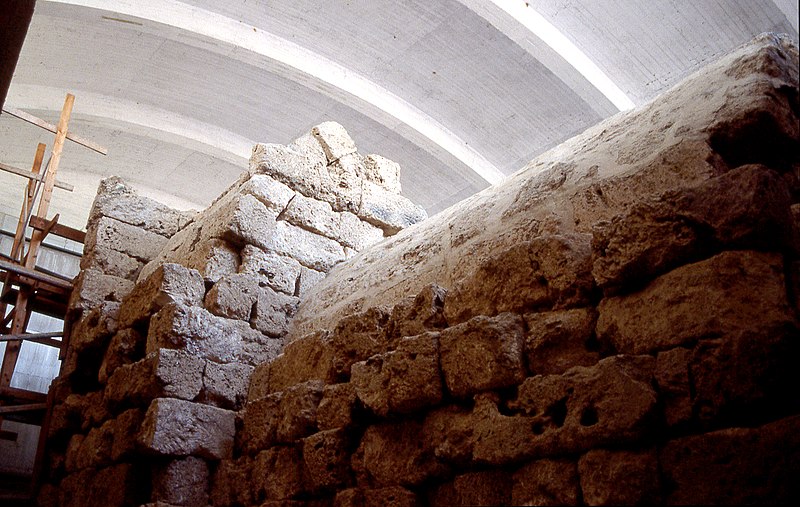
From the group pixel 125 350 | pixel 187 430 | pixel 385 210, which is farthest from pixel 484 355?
pixel 385 210

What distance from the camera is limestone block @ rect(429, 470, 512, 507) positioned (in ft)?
8.78

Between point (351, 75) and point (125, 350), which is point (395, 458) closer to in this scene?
point (125, 350)

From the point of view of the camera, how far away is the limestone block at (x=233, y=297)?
473 centimetres

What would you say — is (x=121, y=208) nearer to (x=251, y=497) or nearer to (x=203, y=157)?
(x=251, y=497)

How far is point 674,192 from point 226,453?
3.08 m

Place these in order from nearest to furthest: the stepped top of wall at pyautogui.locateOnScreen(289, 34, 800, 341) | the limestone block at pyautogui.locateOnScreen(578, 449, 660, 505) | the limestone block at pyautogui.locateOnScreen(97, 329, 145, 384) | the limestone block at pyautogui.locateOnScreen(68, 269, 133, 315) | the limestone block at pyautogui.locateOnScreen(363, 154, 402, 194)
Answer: the limestone block at pyautogui.locateOnScreen(578, 449, 660, 505) → the stepped top of wall at pyautogui.locateOnScreen(289, 34, 800, 341) → the limestone block at pyautogui.locateOnScreen(97, 329, 145, 384) → the limestone block at pyautogui.locateOnScreen(68, 269, 133, 315) → the limestone block at pyautogui.locateOnScreen(363, 154, 402, 194)

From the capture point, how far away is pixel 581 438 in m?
2.43

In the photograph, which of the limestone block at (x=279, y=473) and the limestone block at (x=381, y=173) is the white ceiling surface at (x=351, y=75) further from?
Answer: the limestone block at (x=279, y=473)

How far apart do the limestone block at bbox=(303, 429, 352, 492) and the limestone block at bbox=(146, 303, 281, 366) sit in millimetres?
1171

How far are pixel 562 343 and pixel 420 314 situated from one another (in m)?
0.87

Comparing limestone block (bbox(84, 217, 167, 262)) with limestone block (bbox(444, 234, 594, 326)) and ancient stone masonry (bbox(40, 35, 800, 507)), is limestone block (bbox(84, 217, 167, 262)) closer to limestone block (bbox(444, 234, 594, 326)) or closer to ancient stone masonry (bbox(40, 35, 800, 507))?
ancient stone masonry (bbox(40, 35, 800, 507))

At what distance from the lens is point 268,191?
550 centimetres

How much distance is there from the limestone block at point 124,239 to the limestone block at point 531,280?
4.04 meters

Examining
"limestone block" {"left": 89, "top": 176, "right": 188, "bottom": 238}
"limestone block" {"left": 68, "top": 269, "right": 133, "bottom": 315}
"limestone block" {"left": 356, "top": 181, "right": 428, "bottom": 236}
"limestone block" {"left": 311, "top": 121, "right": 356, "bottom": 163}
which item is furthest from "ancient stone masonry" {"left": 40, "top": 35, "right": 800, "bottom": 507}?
"limestone block" {"left": 89, "top": 176, "right": 188, "bottom": 238}
